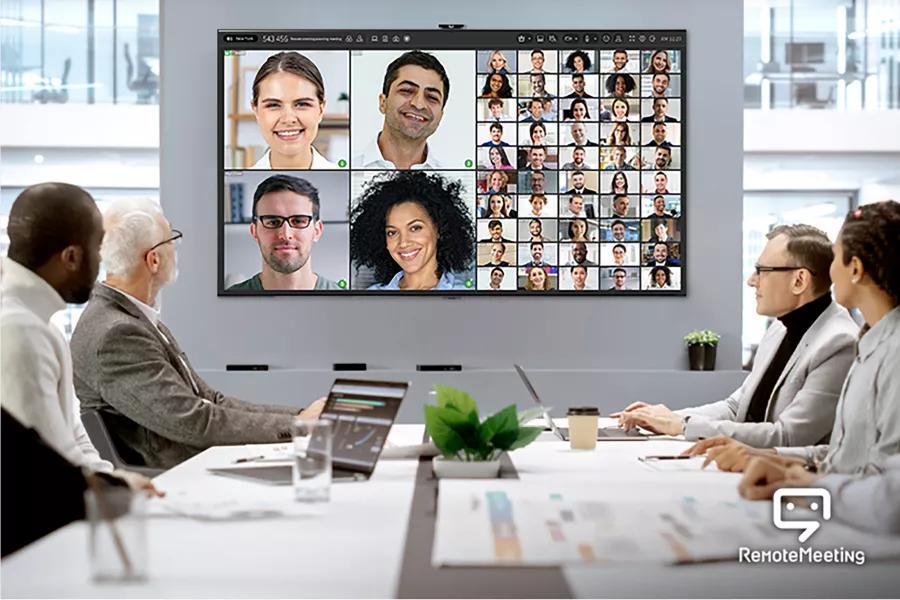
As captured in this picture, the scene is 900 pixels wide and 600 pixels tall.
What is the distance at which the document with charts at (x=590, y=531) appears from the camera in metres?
1.65

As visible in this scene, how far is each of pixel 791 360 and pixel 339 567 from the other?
2.20m

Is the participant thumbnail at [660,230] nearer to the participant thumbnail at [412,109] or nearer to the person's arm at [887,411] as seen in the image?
the participant thumbnail at [412,109]

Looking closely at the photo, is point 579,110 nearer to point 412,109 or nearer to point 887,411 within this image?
point 412,109

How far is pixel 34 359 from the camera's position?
2.54 m

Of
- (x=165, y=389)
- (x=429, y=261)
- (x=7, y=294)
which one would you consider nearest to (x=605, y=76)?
(x=429, y=261)

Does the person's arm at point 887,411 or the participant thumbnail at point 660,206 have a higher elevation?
the participant thumbnail at point 660,206

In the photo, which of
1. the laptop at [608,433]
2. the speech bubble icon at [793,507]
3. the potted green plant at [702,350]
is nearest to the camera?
the speech bubble icon at [793,507]

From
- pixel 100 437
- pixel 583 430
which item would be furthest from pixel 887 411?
pixel 100 437

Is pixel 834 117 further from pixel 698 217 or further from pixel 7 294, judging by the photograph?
pixel 7 294

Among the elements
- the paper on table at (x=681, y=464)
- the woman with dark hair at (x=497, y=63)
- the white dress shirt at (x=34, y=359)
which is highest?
the woman with dark hair at (x=497, y=63)

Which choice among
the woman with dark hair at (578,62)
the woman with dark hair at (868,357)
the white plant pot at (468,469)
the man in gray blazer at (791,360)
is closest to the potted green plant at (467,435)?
the white plant pot at (468,469)

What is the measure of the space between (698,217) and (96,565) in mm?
5041

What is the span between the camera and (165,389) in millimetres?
3582

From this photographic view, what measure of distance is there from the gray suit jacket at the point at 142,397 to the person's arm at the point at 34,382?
0.97 m
